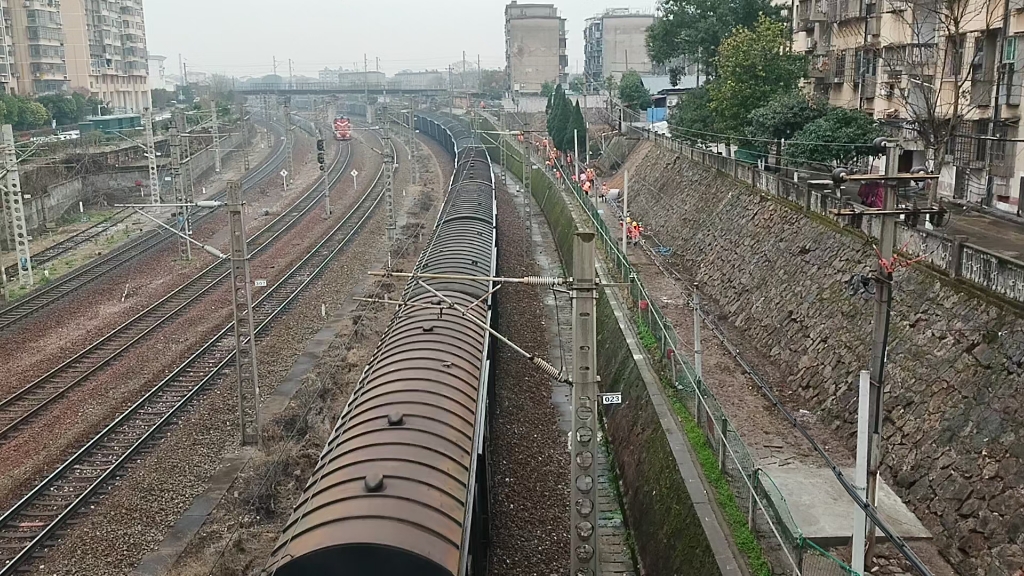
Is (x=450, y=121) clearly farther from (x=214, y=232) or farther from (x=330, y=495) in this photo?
(x=330, y=495)

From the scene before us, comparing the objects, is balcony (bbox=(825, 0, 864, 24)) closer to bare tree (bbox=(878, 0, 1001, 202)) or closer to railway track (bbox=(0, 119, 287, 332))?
bare tree (bbox=(878, 0, 1001, 202))

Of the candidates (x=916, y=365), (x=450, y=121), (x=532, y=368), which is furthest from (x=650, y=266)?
(x=450, y=121)

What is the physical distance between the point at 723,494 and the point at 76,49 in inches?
2843

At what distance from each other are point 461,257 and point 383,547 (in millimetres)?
10256

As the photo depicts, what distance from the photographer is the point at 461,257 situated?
54.7ft

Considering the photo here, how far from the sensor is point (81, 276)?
25.8 metres

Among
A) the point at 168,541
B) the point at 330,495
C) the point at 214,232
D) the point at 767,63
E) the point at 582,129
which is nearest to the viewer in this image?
the point at 330,495

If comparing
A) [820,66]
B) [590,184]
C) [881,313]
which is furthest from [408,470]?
[590,184]

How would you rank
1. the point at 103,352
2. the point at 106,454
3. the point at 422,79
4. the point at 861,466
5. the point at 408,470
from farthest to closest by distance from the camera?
the point at 422,79 < the point at 103,352 < the point at 106,454 < the point at 408,470 < the point at 861,466

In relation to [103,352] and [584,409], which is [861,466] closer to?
[584,409]

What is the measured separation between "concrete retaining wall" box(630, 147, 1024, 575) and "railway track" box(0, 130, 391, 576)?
11144 mm

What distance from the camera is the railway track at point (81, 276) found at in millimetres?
21853

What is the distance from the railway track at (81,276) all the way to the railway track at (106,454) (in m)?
A: 5.60

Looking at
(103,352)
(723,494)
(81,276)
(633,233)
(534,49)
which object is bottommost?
(103,352)
